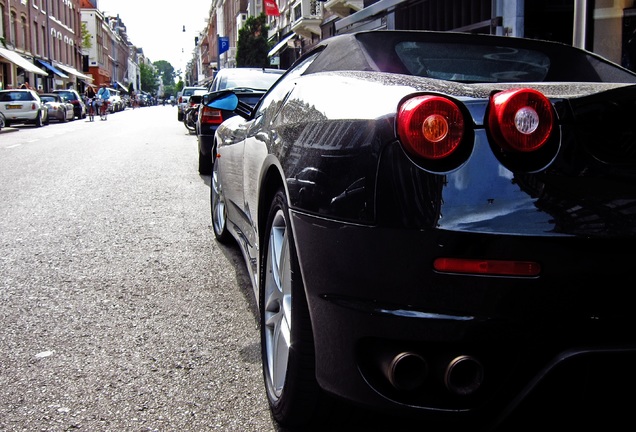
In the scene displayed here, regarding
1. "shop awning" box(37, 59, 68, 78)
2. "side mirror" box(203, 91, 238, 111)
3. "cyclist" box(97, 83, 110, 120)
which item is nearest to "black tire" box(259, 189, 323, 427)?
"side mirror" box(203, 91, 238, 111)

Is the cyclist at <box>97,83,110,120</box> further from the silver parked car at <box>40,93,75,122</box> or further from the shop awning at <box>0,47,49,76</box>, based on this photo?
the shop awning at <box>0,47,49,76</box>

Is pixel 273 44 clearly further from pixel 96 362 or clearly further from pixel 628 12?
pixel 96 362

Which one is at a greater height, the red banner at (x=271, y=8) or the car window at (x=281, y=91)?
the red banner at (x=271, y=8)

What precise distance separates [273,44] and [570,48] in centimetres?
A: 3695

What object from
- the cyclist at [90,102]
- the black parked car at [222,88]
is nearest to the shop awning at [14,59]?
the cyclist at [90,102]

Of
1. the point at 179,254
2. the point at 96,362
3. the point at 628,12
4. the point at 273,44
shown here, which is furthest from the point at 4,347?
the point at 273,44

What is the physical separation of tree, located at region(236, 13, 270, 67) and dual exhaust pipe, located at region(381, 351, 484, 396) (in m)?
35.9

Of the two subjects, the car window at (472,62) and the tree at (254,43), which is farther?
the tree at (254,43)

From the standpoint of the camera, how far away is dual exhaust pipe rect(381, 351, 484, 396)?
70.1 inches

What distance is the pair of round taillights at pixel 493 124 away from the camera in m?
1.77

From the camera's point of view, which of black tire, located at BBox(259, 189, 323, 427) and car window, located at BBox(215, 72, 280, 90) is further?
car window, located at BBox(215, 72, 280, 90)

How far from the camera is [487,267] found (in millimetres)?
1731

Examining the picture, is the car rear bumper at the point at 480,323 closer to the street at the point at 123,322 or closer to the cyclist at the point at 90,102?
the street at the point at 123,322

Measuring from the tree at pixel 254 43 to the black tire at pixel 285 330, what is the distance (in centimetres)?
3500
